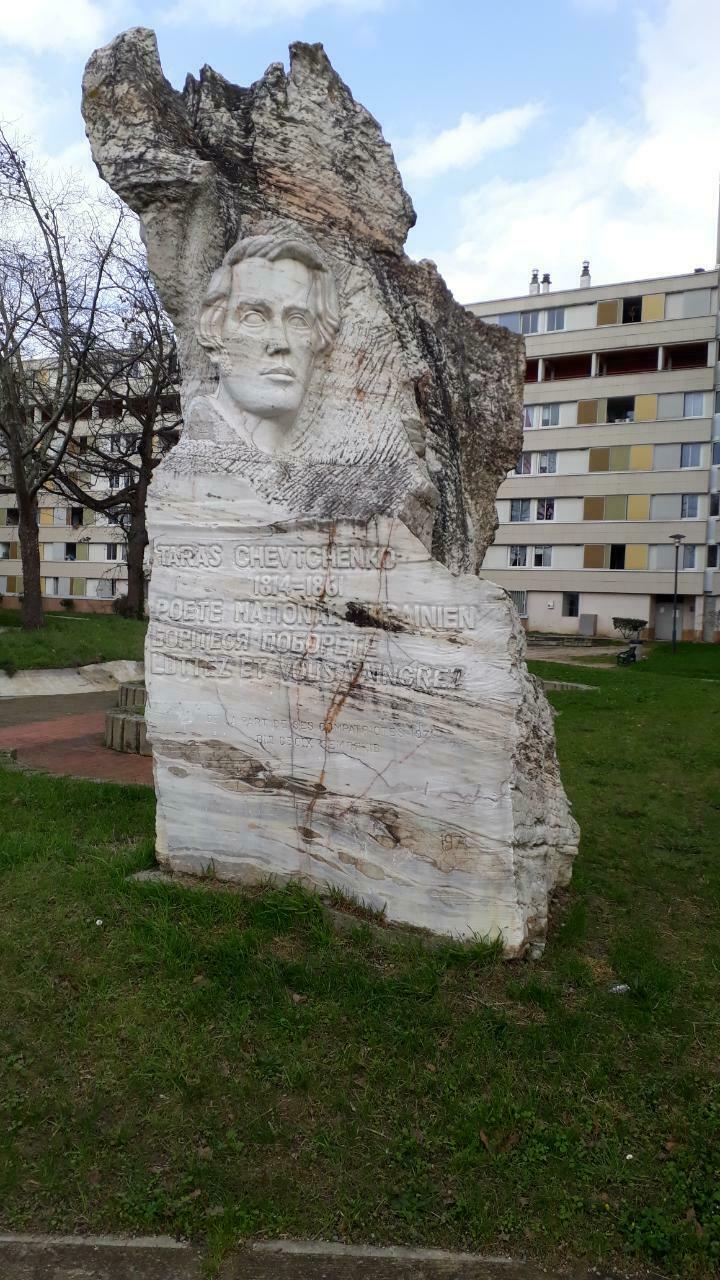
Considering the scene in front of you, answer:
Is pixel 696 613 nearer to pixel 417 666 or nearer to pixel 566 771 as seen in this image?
pixel 566 771

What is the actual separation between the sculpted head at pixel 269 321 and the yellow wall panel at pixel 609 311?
31.5 metres

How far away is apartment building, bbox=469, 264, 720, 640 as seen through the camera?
31516 mm

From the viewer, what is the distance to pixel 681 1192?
2566mm

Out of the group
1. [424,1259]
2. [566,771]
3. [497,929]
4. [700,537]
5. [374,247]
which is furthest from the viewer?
[700,537]

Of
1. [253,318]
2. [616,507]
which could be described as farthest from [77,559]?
[253,318]

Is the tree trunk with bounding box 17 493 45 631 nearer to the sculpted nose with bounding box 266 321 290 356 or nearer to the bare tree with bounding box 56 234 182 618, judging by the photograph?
the bare tree with bounding box 56 234 182 618

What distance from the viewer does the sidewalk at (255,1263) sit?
2.34 meters

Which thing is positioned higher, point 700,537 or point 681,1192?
point 700,537

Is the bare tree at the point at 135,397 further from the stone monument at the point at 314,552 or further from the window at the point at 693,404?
the window at the point at 693,404

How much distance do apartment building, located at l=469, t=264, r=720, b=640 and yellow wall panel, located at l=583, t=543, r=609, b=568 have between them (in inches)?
1.7

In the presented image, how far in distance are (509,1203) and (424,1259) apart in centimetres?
31

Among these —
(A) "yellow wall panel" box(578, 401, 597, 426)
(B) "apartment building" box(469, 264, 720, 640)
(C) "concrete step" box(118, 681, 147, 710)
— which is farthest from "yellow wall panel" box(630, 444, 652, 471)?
(C) "concrete step" box(118, 681, 147, 710)

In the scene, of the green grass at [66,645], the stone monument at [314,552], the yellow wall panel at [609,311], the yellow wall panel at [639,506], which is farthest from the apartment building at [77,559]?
the stone monument at [314,552]

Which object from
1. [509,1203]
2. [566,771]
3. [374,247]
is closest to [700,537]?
[566,771]
